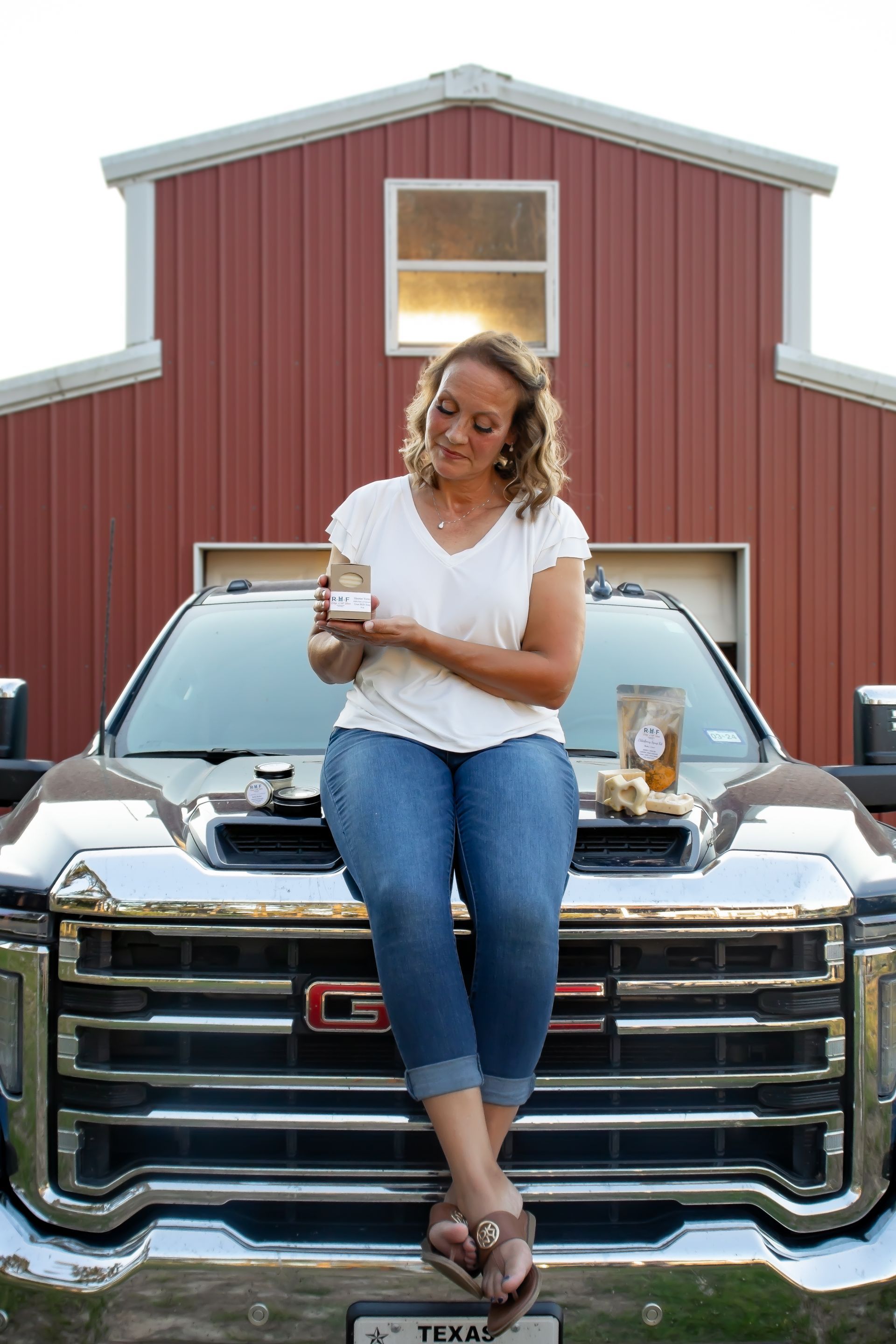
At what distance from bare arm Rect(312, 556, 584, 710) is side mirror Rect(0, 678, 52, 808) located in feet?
2.99

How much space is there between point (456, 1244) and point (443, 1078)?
264 millimetres

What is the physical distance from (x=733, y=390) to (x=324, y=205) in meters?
3.53

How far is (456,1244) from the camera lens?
73.6 inches

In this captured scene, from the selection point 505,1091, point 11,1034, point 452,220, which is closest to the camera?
point 505,1091

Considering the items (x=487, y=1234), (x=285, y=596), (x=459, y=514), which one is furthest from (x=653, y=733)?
(x=285, y=596)

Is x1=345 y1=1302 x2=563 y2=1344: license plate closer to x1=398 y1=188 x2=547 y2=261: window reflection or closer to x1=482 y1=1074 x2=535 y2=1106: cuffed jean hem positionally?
x1=482 y1=1074 x2=535 y2=1106: cuffed jean hem

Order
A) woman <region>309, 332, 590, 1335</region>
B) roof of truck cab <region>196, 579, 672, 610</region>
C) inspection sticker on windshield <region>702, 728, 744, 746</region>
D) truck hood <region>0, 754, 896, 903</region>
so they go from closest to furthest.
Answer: woman <region>309, 332, 590, 1335</region>, truck hood <region>0, 754, 896, 903</region>, inspection sticker on windshield <region>702, 728, 744, 746</region>, roof of truck cab <region>196, 579, 672, 610</region>

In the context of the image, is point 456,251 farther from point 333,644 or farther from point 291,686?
point 333,644

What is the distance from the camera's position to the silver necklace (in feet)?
8.38

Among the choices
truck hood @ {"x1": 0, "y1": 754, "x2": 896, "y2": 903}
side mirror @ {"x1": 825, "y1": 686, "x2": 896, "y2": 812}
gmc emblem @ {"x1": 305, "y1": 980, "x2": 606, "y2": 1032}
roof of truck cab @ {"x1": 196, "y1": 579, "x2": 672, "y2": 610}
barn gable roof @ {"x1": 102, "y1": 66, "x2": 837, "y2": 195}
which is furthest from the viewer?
barn gable roof @ {"x1": 102, "y1": 66, "x2": 837, "y2": 195}

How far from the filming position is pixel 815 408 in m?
8.90

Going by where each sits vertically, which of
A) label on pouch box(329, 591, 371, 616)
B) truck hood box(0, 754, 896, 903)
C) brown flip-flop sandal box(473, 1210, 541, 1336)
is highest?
label on pouch box(329, 591, 371, 616)

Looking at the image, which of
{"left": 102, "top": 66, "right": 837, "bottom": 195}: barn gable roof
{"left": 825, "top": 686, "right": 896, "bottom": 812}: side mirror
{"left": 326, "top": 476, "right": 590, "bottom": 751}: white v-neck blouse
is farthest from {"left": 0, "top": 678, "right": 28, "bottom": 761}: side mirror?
{"left": 102, "top": 66, "right": 837, "bottom": 195}: barn gable roof

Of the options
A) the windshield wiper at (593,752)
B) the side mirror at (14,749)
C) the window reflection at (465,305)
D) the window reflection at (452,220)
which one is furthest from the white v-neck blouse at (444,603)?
the window reflection at (452,220)
